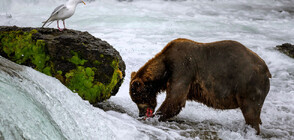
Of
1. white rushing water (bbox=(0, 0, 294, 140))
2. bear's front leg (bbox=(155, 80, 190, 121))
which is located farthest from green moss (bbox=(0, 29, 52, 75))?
bear's front leg (bbox=(155, 80, 190, 121))

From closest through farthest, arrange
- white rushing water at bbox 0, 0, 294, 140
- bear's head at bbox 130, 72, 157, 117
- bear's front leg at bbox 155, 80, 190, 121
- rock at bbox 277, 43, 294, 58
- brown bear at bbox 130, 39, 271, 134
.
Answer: white rushing water at bbox 0, 0, 294, 140 < brown bear at bbox 130, 39, 271, 134 < bear's front leg at bbox 155, 80, 190, 121 < bear's head at bbox 130, 72, 157, 117 < rock at bbox 277, 43, 294, 58

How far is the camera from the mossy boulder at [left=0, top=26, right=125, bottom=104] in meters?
4.20

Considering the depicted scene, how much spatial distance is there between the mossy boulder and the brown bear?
1.57ft

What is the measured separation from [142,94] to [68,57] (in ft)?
3.58

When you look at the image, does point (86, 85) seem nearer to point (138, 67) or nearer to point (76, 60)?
point (76, 60)

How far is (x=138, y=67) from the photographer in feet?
23.4

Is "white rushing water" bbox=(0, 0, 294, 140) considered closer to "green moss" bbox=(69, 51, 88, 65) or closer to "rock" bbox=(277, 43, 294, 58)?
"rock" bbox=(277, 43, 294, 58)

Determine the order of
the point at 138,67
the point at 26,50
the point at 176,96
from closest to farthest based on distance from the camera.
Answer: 1. the point at 176,96
2. the point at 26,50
3. the point at 138,67

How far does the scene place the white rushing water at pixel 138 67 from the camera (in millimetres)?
2711

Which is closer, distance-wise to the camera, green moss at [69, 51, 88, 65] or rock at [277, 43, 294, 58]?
green moss at [69, 51, 88, 65]

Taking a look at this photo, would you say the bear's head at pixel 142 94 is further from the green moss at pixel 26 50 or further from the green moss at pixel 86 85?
the green moss at pixel 26 50

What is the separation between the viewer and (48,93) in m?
3.08

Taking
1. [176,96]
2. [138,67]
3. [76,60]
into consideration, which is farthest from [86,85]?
[138,67]

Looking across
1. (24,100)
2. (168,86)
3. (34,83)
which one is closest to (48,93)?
(34,83)
